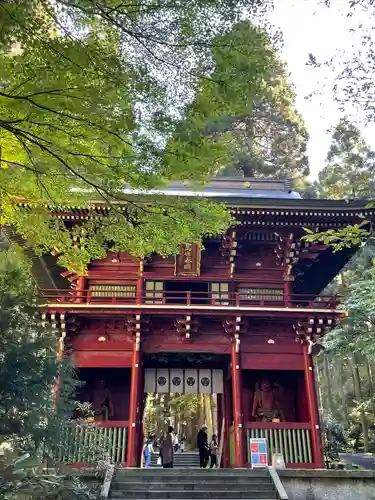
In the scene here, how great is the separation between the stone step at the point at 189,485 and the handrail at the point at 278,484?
0.14 m

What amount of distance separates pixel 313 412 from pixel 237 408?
1.93m

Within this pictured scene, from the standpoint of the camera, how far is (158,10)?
12.2 ft

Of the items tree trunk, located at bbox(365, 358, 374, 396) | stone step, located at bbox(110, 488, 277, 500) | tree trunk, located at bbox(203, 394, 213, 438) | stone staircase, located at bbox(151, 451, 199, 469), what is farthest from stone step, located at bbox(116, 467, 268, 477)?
tree trunk, located at bbox(365, 358, 374, 396)

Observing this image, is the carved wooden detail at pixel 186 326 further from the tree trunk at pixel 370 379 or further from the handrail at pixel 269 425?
the tree trunk at pixel 370 379

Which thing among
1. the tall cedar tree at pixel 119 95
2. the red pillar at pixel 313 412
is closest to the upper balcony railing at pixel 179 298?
the red pillar at pixel 313 412

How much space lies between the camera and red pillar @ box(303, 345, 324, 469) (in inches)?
390

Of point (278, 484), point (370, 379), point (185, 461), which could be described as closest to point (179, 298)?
point (278, 484)

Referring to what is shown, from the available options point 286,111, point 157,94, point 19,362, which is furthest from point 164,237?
point 286,111

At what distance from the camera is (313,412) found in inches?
412

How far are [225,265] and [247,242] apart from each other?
35.7 inches

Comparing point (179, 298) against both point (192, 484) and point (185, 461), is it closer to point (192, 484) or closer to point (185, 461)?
point (192, 484)

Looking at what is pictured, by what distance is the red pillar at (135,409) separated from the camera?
9.74m

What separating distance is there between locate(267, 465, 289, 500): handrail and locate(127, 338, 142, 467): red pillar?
10.3ft

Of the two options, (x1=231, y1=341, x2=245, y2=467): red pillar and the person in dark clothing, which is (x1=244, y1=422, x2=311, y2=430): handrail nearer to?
(x1=231, y1=341, x2=245, y2=467): red pillar
